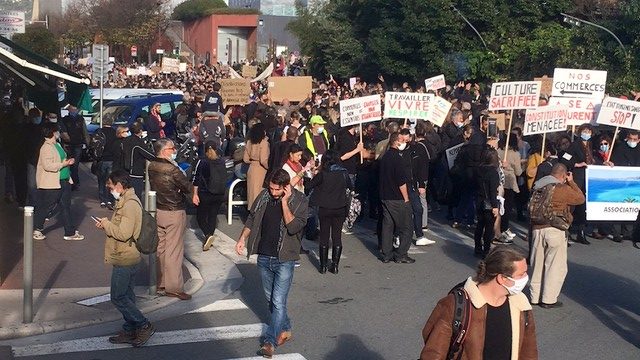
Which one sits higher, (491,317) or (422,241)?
(491,317)

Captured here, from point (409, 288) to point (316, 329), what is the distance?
2319 millimetres

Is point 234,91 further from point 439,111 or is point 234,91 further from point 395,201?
point 395,201

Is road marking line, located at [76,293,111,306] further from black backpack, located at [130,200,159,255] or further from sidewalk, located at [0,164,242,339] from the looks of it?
black backpack, located at [130,200,159,255]

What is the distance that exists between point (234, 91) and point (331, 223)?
45.8ft

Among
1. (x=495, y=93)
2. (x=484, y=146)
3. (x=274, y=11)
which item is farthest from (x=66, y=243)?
(x=274, y=11)

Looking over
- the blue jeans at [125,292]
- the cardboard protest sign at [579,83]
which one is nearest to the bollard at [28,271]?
the blue jeans at [125,292]

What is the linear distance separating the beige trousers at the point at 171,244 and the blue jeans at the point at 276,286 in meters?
2.36

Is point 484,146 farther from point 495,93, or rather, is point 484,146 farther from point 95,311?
point 95,311

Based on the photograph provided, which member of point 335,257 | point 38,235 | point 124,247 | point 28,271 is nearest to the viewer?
point 124,247

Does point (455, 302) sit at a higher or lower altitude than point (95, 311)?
higher

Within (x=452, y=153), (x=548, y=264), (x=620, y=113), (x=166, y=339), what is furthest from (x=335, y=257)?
(x=620, y=113)

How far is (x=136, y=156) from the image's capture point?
16359mm

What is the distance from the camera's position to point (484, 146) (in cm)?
1513

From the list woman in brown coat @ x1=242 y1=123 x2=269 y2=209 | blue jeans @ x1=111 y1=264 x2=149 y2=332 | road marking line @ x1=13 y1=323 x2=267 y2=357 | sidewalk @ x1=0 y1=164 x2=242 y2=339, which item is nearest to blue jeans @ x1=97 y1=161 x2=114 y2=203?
sidewalk @ x1=0 y1=164 x2=242 y2=339
